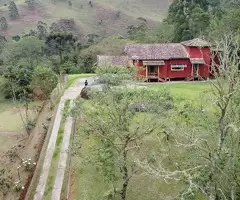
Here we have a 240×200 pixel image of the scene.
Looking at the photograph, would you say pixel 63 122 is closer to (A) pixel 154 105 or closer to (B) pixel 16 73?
(A) pixel 154 105

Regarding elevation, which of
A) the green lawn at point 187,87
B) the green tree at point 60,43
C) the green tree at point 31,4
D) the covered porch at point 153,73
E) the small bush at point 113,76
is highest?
the green tree at point 31,4

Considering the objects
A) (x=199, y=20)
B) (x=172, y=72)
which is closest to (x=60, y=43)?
(x=199, y=20)

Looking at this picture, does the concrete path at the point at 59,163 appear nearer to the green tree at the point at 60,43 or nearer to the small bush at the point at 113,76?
the small bush at the point at 113,76

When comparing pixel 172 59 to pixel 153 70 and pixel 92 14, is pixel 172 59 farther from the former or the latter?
pixel 92 14

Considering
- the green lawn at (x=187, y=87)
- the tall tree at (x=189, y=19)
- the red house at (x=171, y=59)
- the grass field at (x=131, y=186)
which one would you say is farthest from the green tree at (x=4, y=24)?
the grass field at (x=131, y=186)

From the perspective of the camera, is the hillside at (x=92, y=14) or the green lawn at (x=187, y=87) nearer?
the green lawn at (x=187, y=87)

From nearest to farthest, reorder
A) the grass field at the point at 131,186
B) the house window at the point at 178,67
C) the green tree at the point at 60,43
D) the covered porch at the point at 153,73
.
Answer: the grass field at the point at 131,186, the covered porch at the point at 153,73, the house window at the point at 178,67, the green tree at the point at 60,43
